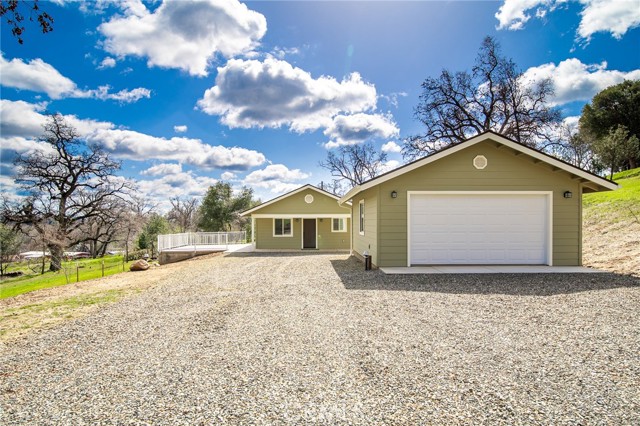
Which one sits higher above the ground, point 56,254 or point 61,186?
point 61,186

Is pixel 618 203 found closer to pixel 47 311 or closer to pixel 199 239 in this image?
pixel 47 311

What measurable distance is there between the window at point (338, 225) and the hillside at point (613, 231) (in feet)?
36.8

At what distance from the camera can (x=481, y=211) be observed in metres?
9.49

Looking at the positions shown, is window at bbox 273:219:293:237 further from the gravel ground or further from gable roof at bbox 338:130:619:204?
the gravel ground

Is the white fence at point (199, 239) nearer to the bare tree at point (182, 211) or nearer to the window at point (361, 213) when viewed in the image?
the window at point (361, 213)

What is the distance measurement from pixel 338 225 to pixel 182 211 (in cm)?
3339

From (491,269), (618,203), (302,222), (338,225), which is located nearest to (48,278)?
(302,222)

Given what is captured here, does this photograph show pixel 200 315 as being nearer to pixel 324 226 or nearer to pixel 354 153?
pixel 324 226

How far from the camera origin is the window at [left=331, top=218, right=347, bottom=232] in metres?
19.2

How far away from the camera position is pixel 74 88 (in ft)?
49.8

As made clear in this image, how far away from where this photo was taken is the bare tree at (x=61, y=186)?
2116 centimetres

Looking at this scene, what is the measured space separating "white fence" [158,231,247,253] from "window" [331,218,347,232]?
A: 737 cm

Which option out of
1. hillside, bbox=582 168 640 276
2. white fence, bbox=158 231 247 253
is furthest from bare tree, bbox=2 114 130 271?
hillside, bbox=582 168 640 276

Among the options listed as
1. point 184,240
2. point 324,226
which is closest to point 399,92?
point 324,226
